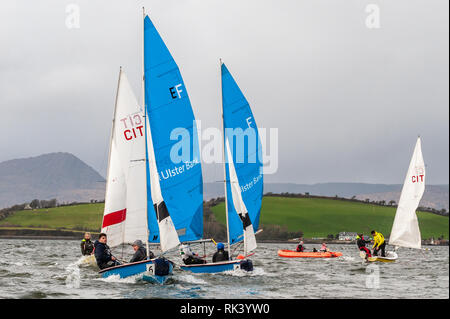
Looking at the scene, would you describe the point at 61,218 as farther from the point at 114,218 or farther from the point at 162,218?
the point at 162,218

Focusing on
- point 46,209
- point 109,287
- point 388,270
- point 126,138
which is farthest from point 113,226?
point 46,209

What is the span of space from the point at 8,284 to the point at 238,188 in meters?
12.1

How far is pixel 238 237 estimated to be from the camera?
30.5 m

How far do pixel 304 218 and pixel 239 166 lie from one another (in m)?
109

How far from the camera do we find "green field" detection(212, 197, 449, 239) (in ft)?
429

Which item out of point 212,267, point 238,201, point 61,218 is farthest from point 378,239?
point 61,218

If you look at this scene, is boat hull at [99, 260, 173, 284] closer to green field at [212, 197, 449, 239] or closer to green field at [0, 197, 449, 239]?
green field at [0, 197, 449, 239]

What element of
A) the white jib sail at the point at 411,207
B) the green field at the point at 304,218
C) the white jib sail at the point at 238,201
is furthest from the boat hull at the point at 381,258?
the green field at the point at 304,218

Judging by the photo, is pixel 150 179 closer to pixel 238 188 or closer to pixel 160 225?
pixel 160 225

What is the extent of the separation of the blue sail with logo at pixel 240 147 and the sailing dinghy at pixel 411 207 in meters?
20.7

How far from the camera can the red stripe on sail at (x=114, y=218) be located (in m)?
32.0

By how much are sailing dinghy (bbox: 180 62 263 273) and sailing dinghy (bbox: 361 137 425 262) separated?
20691mm
